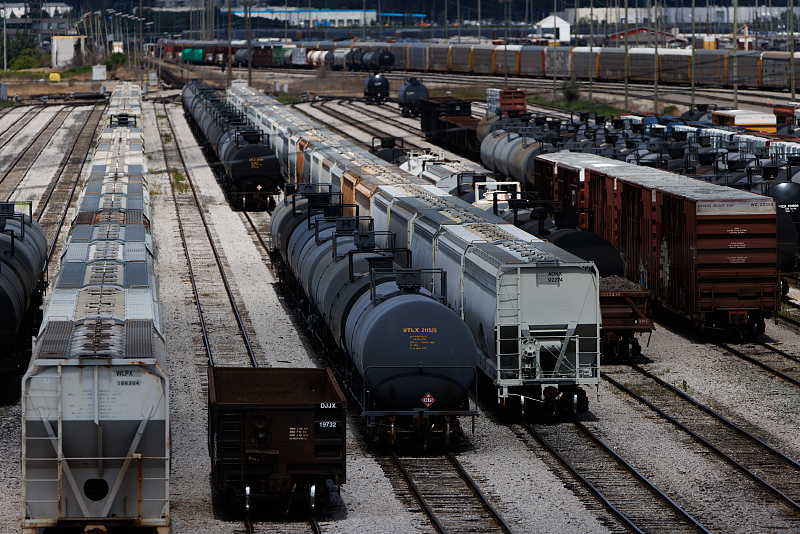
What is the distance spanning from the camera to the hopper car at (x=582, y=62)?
299 feet

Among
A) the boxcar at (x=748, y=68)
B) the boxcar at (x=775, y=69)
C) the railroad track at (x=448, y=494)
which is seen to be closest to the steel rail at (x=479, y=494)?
the railroad track at (x=448, y=494)

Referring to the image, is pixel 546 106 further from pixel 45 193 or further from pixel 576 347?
pixel 576 347

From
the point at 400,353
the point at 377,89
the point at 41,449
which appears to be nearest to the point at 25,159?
the point at 377,89

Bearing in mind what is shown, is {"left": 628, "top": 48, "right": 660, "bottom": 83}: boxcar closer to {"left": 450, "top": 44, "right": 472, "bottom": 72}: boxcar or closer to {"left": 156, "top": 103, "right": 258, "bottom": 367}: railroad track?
{"left": 450, "top": 44, "right": 472, "bottom": 72}: boxcar

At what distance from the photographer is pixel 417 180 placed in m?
33.8

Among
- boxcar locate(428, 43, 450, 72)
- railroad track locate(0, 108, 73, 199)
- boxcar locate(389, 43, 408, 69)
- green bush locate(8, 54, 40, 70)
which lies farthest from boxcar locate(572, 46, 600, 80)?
green bush locate(8, 54, 40, 70)

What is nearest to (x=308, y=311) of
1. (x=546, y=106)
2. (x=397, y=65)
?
(x=546, y=106)

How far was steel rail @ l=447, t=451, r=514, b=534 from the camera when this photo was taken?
15.5 metres

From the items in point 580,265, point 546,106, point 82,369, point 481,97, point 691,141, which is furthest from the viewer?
point 481,97

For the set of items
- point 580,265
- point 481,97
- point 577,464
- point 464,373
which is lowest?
point 577,464

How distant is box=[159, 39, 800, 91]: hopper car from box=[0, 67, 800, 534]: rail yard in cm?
4982

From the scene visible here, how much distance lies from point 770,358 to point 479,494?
39.3 ft

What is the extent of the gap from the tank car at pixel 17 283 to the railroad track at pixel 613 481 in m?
9.99

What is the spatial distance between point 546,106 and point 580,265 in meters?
75.1
